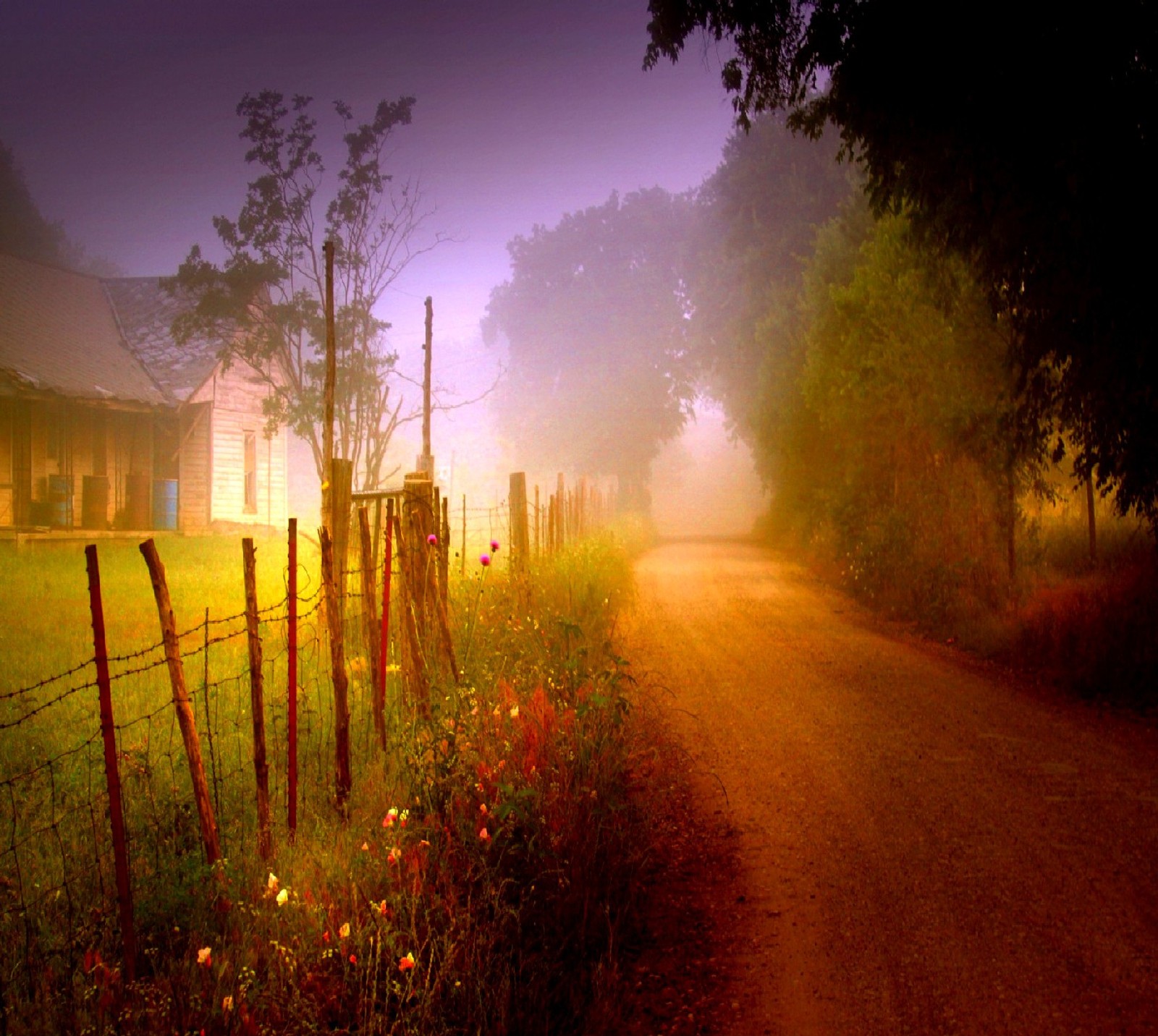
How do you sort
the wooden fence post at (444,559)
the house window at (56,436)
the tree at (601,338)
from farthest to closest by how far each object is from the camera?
the tree at (601,338)
the house window at (56,436)
the wooden fence post at (444,559)

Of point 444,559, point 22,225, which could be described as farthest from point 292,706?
point 22,225

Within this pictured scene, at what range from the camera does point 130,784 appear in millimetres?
4730

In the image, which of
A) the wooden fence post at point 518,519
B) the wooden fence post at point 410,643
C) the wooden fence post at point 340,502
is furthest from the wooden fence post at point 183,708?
the wooden fence post at point 518,519

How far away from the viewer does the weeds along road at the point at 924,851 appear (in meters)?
3.09

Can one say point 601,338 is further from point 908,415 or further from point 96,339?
point 908,415

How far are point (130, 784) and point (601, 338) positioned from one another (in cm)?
3718

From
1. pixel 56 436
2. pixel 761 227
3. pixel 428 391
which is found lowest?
pixel 56 436

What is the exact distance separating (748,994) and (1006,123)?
696 centimetres

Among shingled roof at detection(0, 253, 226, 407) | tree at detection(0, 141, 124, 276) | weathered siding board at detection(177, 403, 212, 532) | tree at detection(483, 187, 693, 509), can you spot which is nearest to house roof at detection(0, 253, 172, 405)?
shingled roof at detection(0, 253, 226, 407)

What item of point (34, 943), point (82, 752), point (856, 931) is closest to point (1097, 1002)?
point (856, 931)

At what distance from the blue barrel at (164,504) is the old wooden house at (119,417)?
3cm

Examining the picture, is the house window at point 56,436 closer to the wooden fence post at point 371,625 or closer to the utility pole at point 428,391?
the utility pole at point 428,391

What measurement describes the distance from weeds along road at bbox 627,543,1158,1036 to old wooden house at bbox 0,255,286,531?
1858cm

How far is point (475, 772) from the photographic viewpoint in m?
4.28
